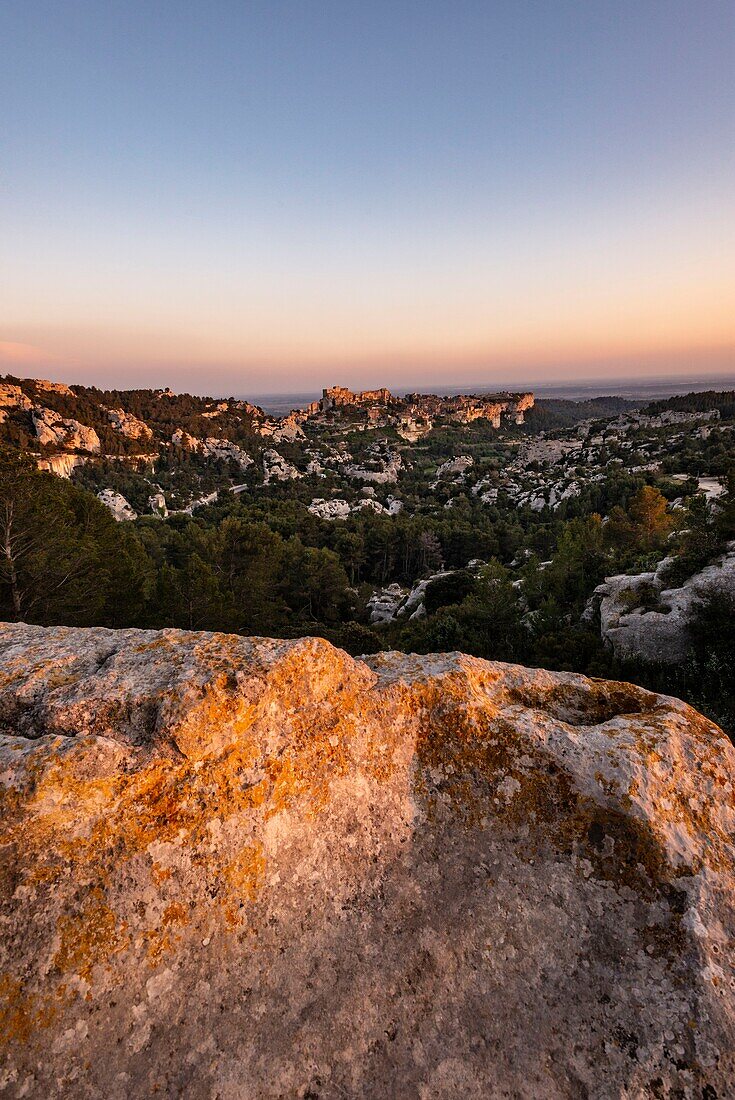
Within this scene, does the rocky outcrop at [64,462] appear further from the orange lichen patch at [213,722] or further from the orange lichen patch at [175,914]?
the orange lichen patch at [175,914]

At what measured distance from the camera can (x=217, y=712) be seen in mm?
4309

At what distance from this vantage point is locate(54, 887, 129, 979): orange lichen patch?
3.19 m

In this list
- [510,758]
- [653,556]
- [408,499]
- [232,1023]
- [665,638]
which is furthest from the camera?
[408,499]

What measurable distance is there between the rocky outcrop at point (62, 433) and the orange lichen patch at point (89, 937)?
401ft

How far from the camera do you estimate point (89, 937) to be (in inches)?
130

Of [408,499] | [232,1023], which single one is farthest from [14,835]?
[408,499]

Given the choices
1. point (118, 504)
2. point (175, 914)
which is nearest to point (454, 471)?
point (118, 504)

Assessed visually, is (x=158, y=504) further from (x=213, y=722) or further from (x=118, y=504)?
(x=213, y=722)

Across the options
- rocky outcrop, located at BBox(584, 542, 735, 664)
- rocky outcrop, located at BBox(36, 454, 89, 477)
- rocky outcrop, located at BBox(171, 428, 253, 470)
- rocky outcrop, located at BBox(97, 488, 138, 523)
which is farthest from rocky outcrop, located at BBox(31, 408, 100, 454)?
rocky outcrop, located at BBox(584, 542, 735, 664)

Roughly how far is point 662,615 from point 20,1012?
17478mm

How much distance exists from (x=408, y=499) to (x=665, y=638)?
90.1m

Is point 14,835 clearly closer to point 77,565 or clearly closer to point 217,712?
point 217,712

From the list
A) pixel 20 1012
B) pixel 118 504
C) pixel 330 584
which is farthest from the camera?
pixel 118 504

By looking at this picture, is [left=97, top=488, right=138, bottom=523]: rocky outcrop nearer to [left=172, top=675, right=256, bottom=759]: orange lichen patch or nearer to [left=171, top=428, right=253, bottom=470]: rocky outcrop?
[left=171, top=428, right=253, bottom=470]: rocky outcrop
